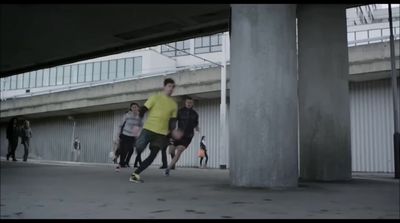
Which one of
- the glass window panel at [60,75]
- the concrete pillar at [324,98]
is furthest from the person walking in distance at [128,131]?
the glass window panel at [60,75]

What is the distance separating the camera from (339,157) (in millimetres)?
10125

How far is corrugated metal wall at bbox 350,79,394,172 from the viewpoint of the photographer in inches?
926

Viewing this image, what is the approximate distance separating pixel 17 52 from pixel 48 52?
1.22 meters

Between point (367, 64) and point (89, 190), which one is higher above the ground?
point (367, 64)

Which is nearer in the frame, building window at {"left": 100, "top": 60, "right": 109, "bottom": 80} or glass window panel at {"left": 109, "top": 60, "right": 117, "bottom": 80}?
glass window panel at {"left": 109, "top": 60, "right": 117, "bottom": 80}

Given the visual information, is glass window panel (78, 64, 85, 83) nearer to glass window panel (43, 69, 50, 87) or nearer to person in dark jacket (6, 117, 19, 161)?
glass window panel (43, 69, 50, 87)

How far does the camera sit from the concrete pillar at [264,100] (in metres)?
7.50

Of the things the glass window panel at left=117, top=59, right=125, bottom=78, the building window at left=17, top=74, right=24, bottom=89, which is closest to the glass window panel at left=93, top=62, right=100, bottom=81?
the glass window panel at left=117, top=59, right=125, bottom=78

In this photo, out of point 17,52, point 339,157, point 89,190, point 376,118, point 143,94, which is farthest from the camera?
point 143,94

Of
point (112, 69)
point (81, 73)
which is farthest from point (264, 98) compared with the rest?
point (81, 73)

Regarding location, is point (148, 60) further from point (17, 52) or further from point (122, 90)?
point (17, 52)

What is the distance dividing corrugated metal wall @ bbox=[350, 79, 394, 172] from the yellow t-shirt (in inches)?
702

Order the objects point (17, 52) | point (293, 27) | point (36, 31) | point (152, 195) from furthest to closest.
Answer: point (17, 52), point (36, 31), point (293, 27), point (152, 195)

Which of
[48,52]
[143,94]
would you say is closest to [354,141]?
[143,94]
